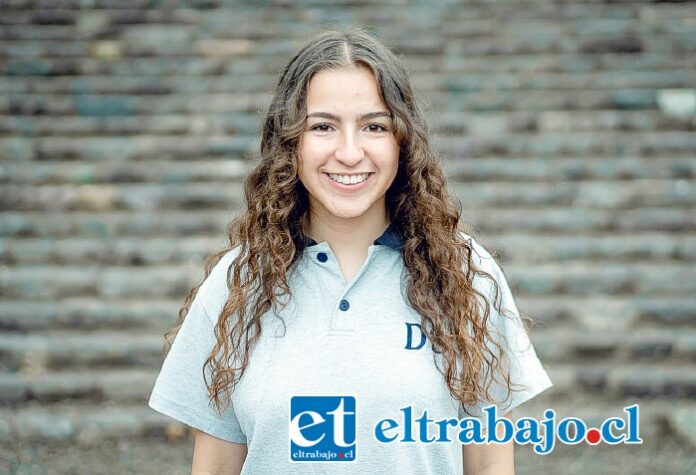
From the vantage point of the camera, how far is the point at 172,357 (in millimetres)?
1684

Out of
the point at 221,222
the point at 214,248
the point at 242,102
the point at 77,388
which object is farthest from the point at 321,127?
the point at 242,102

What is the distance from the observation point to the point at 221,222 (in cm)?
466

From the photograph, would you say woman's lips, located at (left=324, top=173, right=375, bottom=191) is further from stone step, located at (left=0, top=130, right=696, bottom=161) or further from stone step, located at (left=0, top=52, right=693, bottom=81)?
stone step, located at (left=0, top=52, right=693, bottom=81)

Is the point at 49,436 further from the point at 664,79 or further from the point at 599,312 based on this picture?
the point at 664,79

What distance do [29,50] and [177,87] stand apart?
109 cm

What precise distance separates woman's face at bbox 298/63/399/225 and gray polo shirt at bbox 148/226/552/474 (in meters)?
0.13

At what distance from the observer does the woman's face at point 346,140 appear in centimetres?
161

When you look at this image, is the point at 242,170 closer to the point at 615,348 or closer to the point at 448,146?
the point at 448,146

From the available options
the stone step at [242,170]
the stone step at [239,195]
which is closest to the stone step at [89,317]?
the stone step at [239,195]

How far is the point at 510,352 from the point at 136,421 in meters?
2.57

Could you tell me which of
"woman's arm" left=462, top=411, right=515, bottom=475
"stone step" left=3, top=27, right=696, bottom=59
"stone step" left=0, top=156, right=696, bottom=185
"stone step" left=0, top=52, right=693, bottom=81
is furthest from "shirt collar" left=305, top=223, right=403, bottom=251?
"stone step" left=3, top=27, right=696, bottom=59

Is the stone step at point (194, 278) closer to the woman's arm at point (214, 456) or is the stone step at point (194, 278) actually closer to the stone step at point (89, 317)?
the stone step at point (89, 317)

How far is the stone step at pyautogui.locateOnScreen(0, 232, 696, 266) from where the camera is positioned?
443 centimetres

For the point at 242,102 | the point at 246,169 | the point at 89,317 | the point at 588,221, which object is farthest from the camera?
the point at 242,102
